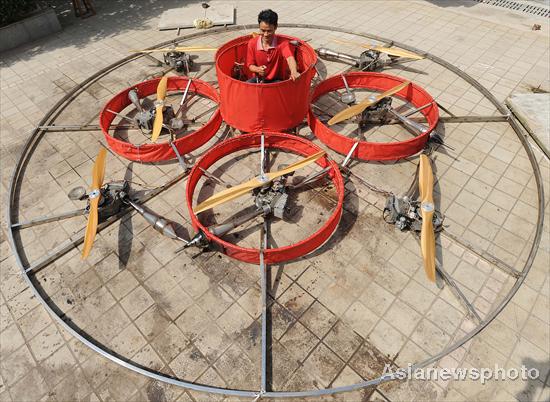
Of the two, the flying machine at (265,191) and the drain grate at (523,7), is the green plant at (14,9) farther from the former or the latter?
the drain grate at (523,7)

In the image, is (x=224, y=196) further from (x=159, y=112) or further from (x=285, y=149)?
(x=159, y=112)

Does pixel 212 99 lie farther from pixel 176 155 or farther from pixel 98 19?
pixel 98 19

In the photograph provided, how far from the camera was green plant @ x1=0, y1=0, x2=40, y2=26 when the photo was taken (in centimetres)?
2511

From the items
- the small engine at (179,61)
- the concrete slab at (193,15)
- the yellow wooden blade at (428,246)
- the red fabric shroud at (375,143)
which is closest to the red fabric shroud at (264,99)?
the red fabric shroud at (375,143)

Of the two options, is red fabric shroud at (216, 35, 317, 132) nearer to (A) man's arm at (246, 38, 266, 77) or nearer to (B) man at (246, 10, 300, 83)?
(B) man at (246, 10, 300, 83)

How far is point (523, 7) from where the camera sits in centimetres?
2938

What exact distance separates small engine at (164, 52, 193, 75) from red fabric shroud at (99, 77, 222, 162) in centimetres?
292

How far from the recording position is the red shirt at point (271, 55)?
1616 cm

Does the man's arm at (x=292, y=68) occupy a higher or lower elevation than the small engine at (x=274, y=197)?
higher

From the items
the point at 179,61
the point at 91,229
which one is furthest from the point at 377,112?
the point at 91,229

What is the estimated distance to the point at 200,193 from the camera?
1566 centimetres

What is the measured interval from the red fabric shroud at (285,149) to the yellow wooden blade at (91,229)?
11.2ft

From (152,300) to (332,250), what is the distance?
708 centimetres

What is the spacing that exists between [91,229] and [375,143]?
1227cm
